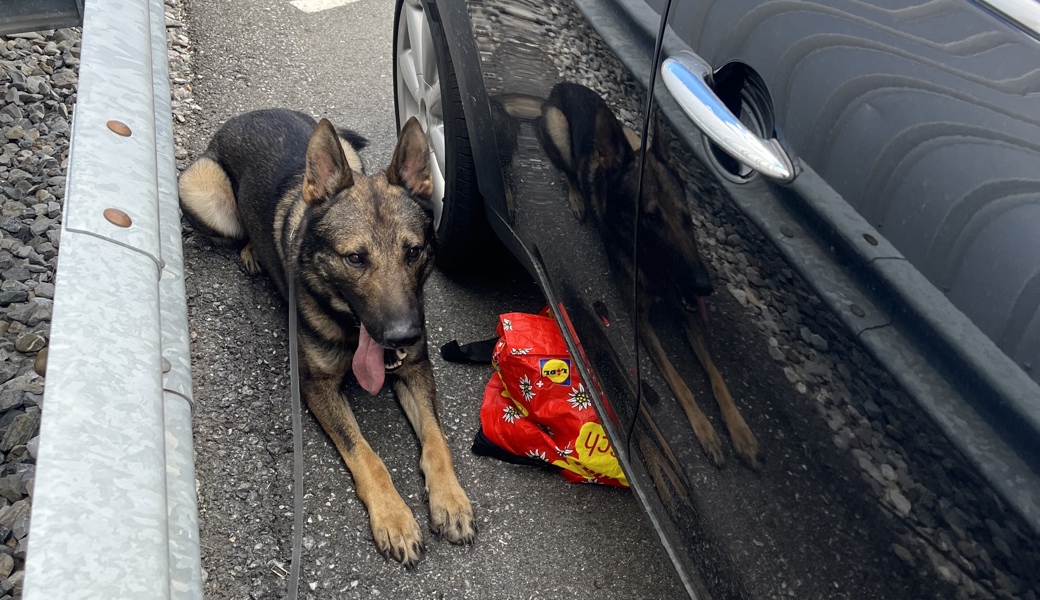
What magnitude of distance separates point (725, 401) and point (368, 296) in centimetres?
157

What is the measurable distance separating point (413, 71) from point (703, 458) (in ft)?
8.96

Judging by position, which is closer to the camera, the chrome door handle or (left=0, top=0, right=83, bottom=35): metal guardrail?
the chrome door handle

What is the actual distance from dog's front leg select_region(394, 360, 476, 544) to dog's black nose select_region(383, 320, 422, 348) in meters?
0.42

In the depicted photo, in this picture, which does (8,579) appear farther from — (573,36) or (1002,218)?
(1002,218)

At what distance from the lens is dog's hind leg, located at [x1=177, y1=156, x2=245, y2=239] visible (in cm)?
380

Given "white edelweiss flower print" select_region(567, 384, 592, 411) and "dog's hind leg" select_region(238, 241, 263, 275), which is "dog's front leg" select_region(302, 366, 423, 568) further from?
"dog's hind leg" select_region(238, 241, 263, 275)

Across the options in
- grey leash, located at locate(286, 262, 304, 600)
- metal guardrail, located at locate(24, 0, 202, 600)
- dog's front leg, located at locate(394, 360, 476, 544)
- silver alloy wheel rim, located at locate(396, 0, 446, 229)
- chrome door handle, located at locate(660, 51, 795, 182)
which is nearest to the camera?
metal guardrail, located at locate(24, 0, 202, 600)

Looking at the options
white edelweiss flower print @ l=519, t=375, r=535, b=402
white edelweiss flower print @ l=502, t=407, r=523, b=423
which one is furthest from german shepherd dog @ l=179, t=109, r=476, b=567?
white edelweiss flower print @ l=519, t=375, r=535, b=402

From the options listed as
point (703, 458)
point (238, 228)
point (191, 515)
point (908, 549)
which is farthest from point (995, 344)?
point (238, 228)

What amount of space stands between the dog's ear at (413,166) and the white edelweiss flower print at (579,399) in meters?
0.97

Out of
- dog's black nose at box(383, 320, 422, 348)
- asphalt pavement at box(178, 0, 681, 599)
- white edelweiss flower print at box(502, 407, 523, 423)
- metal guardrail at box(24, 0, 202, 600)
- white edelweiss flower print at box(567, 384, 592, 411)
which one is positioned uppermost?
metal guardrail at box(24, 0, 202, 600)

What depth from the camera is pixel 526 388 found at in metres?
2.87

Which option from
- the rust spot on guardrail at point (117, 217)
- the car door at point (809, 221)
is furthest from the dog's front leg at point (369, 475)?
the rust spot on guardrail at point (117, 217)

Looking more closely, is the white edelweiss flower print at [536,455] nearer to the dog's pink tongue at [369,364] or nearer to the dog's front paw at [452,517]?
the dog's front paw at [452,517]
